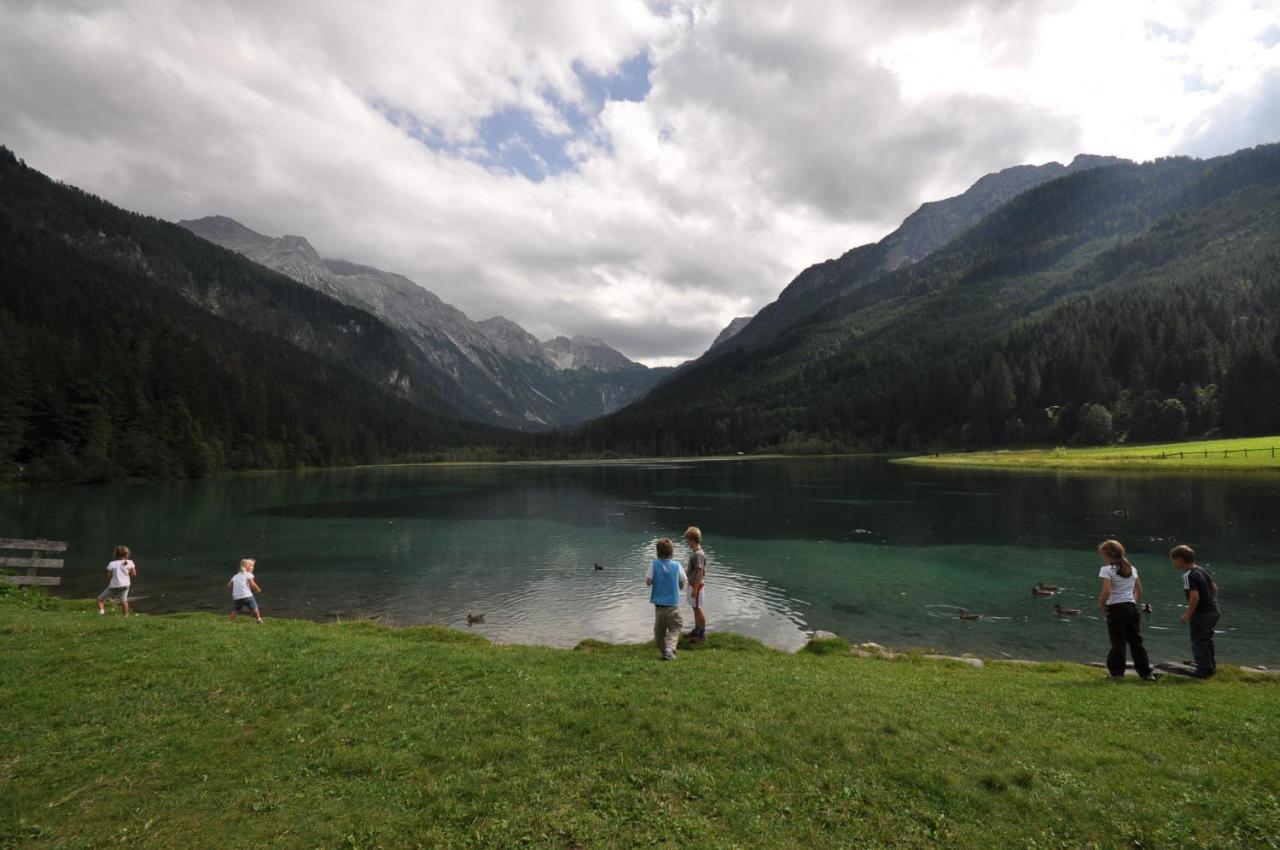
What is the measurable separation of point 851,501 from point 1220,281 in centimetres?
20620

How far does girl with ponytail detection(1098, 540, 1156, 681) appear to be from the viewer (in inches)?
615

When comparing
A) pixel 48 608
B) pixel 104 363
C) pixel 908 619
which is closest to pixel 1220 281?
pixel 908 619

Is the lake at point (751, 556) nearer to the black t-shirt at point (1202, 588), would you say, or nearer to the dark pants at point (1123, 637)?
the dark pants at point (1123, 637)

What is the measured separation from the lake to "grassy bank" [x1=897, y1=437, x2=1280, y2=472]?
10.3 meters

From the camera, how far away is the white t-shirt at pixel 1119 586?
1578 cm

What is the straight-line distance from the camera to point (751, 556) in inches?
1809

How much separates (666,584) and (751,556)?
30422 millimetres

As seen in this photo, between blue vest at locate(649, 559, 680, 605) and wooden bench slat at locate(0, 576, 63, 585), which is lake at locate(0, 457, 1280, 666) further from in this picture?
blue vest at locate(649, 559, 680, 605)

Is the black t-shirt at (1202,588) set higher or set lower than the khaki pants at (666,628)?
higher

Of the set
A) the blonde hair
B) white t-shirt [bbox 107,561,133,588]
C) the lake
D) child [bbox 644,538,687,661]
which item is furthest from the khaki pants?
white t-shirt [bbox 107,561,133,588]

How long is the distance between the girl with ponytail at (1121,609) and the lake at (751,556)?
8539 mm

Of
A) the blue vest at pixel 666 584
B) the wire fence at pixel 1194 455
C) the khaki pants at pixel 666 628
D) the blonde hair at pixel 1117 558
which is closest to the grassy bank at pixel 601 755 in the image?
the khaki pants at pixel 666 628

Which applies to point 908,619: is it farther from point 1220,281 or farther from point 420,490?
point 1220,281

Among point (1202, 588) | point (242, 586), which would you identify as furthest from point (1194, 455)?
point (242, 586)
